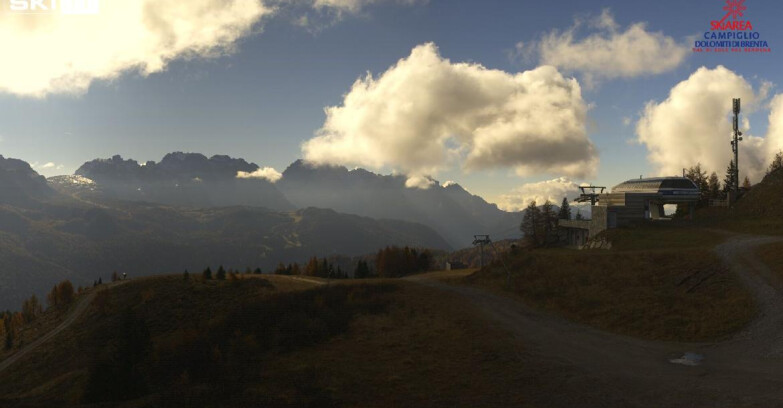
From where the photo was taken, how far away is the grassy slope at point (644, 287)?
2966 centimetres

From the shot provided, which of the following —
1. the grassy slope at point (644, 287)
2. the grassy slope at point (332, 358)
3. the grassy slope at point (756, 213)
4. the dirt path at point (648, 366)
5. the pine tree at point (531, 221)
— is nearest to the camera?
the dirt path at point (648, 366)

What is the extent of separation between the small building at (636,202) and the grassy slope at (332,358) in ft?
107

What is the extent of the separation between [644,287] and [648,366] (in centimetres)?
1567

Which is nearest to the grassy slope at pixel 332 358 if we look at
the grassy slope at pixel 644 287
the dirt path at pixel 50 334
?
the grassy slope at pixel 644 287

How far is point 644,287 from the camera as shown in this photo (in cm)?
3659

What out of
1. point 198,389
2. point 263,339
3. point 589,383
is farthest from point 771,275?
point 198,389

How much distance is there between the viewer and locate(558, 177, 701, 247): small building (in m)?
62.5

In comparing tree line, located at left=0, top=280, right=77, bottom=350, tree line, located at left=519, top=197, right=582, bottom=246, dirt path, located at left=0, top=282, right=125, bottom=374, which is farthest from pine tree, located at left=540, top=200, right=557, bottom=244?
tree line, located at left=0, top=280, right=77, bottom=350

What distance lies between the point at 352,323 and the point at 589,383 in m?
18.3

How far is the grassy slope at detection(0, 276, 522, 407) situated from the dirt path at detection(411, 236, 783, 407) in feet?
6.30

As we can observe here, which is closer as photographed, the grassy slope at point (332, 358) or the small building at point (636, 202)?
the grassy slope at point (332, 358)

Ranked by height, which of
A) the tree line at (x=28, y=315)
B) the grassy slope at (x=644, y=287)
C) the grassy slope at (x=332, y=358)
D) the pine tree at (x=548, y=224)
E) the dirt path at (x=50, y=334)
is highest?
the pine tree at (x=548, y=224)

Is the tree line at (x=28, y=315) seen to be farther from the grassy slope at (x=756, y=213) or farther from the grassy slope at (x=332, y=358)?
the grassy slope at (x=756, y=213)

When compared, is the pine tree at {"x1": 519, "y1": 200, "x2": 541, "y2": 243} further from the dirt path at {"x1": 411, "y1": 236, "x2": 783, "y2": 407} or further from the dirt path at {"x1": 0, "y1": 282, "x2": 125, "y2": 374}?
the dirt path at {"x1": 0, "y1": 282, "x2": 125, "y2": 374}
